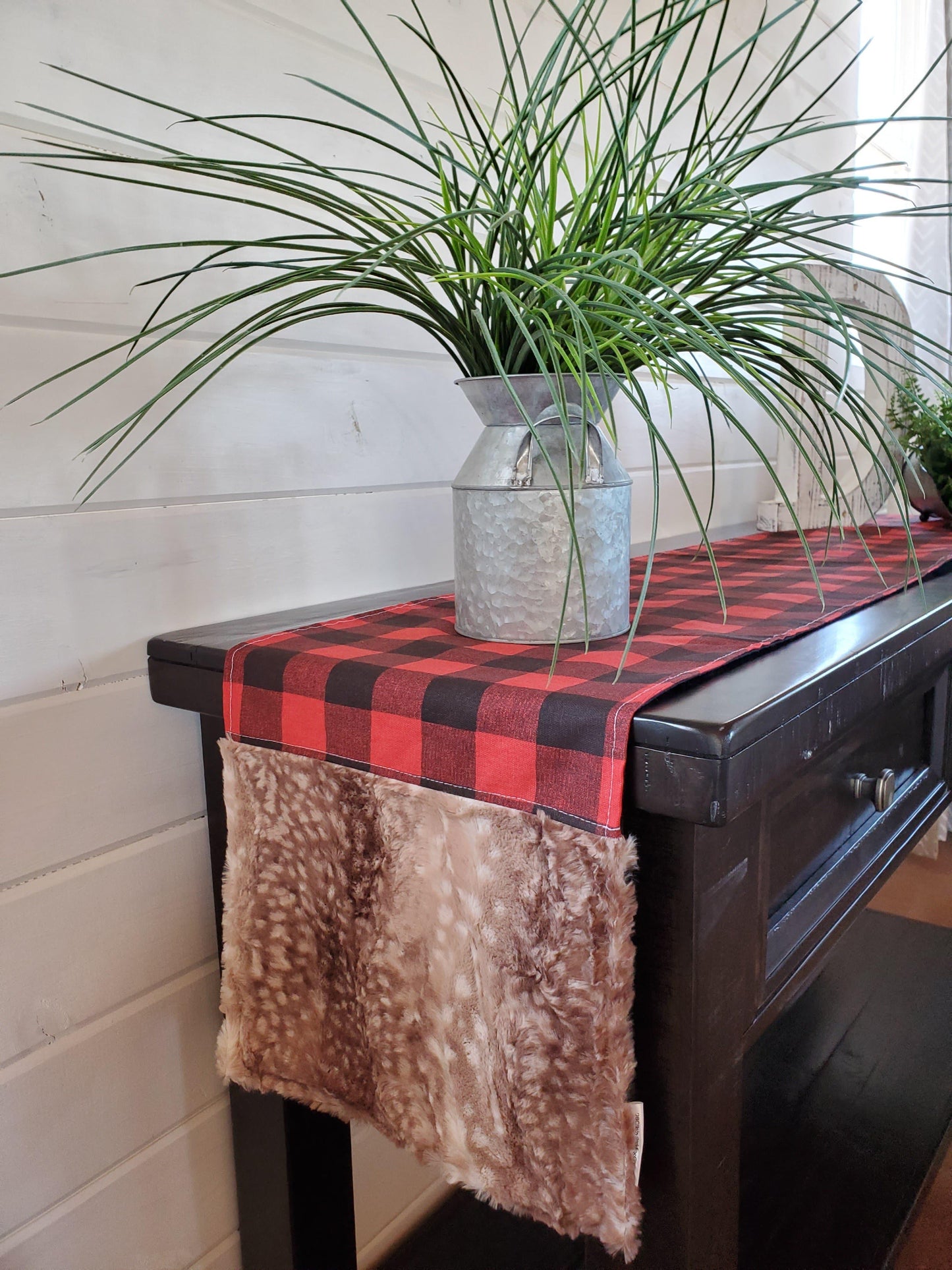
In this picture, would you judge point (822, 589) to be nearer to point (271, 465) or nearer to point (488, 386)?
point (488, 386)

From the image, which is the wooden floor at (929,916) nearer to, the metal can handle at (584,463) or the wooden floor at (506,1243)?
the wooden floor at (506,1243)

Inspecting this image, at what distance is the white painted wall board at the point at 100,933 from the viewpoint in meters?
0.77

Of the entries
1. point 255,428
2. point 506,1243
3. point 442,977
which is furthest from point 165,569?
point 506,1243

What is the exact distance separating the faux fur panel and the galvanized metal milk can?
0.56 ft

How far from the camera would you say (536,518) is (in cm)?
71

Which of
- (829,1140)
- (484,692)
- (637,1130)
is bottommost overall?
(829,1140)

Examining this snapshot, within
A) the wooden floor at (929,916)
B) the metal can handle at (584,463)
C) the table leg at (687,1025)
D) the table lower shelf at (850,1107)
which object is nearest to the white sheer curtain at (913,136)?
the wooden floor at (929,916)

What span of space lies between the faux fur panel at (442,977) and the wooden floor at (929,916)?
754mm

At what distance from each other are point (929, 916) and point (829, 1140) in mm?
918

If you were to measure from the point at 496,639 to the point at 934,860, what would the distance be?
6.07ft

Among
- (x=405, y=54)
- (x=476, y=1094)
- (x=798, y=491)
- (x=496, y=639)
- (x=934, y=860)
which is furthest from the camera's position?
(x=934, y=860)

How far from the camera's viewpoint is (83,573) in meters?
0.78

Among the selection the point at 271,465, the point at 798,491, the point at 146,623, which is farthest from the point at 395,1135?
the point at 798,491

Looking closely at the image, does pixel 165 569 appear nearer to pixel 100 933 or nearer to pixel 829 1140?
pixel 100 933
